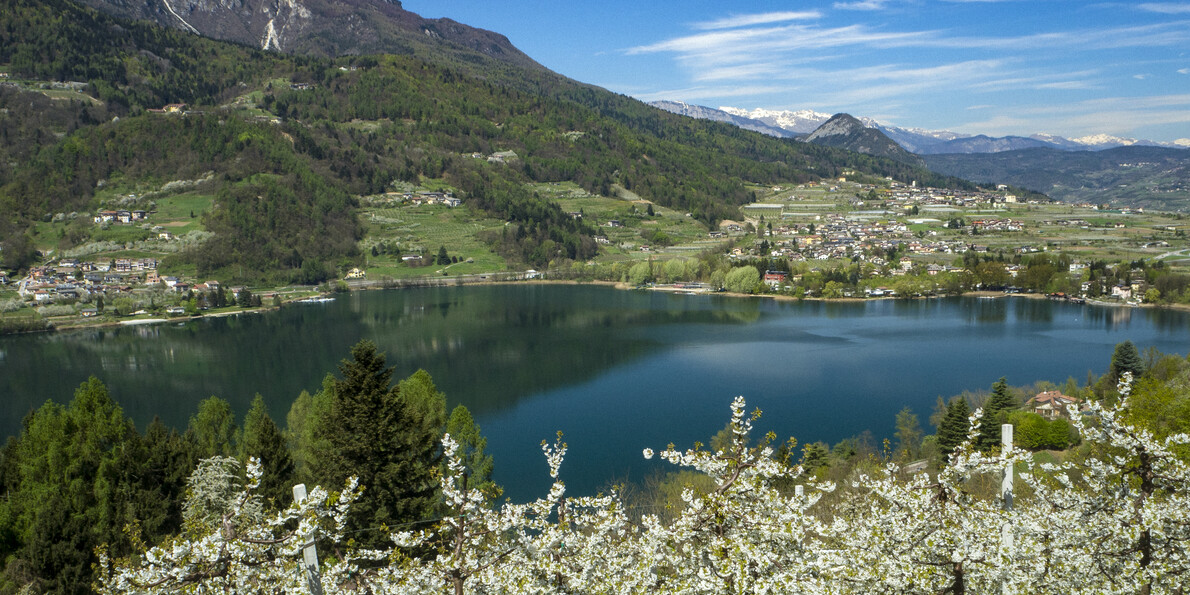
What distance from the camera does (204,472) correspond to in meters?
9.86

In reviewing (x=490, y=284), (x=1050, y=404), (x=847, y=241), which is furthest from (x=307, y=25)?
(x=1050, y=404)

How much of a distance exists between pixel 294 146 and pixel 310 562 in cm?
8724

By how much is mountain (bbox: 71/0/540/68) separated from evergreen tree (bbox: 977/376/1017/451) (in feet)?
481

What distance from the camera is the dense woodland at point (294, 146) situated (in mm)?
64750

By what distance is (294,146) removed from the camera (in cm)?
8169

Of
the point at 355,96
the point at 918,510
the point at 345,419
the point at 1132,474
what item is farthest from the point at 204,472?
the point at 355,96

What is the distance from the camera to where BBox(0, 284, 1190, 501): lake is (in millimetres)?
21297

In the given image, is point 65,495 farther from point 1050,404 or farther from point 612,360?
point 1050,404

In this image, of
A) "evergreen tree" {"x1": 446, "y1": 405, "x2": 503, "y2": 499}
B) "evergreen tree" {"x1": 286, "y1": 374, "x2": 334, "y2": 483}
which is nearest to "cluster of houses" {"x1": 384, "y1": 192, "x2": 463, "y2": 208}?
"evergreen tree" {"x1": 286, "y1": 374, "x2": 334, "y2": 483}

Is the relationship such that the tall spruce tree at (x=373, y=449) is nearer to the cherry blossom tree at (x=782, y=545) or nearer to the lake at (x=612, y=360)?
the cherry blossom tree at (x=782, y=545)

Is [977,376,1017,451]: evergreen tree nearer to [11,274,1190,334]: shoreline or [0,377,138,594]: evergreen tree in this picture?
[0,377,138,594]: evergreen tree

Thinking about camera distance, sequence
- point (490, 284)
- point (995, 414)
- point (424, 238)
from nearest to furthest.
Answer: point (995, 414)
point (490, 284)
point (424, 238)

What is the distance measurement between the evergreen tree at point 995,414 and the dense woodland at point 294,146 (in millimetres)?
52662

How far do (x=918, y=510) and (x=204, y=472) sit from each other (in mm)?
9669
